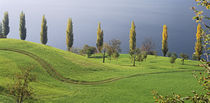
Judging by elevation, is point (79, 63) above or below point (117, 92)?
above

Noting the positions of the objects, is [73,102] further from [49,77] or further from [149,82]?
[149,82]

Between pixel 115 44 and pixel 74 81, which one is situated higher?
pixel 115 44

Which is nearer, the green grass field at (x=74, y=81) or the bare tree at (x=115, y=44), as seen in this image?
the green grass field at (x=74, y=81)

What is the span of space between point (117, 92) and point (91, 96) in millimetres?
6916

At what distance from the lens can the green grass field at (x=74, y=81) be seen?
126 ft

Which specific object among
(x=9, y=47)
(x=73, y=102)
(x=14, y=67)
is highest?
(x=9, y=47)

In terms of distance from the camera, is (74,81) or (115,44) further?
(115,44)

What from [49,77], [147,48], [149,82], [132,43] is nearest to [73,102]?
[49,77]

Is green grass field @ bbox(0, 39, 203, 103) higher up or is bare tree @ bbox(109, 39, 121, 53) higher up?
bare tree @ bbox(109, 39, 121, 53)

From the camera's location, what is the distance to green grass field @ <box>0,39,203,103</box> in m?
38.5

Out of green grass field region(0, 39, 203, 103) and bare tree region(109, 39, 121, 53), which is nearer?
green grass field region(0, 39, 203, 103)

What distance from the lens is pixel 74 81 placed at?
53.5 meters

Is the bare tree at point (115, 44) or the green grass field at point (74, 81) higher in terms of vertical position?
the bare tree at point (115, 44)

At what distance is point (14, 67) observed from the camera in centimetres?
5219
